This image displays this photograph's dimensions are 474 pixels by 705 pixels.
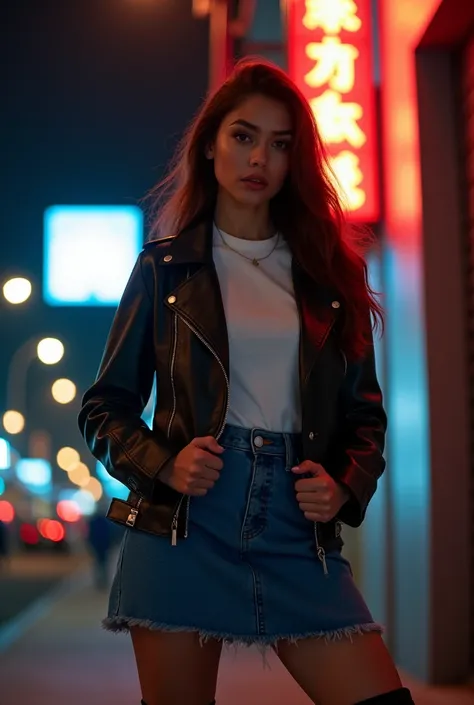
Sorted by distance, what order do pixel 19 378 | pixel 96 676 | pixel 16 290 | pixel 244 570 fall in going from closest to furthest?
pixel 244 570 → pixel 96 676 → pixel 16 290 → pixel 19 378

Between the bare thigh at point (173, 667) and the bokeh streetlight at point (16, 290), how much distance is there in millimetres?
14850

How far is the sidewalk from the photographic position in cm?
558

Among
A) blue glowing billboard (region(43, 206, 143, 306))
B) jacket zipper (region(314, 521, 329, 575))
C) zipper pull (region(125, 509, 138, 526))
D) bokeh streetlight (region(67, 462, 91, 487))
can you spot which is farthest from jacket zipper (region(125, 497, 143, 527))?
bokeh streetlight (region(67, 462, 91, 487))

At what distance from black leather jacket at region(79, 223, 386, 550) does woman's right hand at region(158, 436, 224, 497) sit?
7cm

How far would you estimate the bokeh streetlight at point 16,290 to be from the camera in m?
16.6

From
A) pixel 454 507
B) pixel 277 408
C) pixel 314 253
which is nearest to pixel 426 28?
pixel 454 507

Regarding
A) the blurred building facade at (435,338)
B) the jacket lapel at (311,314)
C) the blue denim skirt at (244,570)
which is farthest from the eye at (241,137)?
the blurred building facade at (435,338)

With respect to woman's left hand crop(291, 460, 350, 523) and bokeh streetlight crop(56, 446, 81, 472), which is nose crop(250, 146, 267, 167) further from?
bokeh streetlight crop(56, 446, 81, 472)

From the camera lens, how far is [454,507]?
17.5 feet

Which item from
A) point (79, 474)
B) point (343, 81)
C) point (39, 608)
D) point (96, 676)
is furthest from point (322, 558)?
point (79, 474)

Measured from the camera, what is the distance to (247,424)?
232 cm

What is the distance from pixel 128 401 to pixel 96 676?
4.76 m

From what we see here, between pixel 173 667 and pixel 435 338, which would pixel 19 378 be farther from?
pixel 173 667

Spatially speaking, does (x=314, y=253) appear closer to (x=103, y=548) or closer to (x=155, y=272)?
(x=155, y=272)
